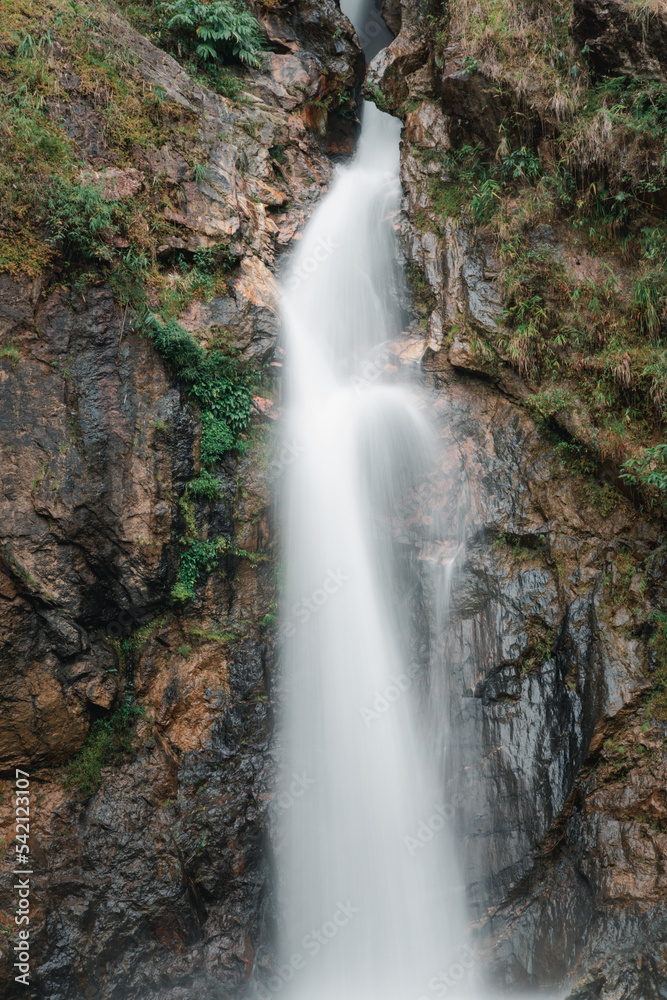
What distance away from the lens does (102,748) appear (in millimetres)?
6195

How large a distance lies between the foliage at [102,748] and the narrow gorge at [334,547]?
0.03 m

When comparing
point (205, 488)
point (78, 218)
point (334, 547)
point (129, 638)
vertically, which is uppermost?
point (78, 218)

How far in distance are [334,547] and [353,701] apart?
1.98 meters

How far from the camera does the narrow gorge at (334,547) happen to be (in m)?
5.75

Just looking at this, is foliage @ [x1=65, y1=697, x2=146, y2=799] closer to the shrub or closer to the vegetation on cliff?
the shrub

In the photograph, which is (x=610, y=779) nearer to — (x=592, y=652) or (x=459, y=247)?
(x=592, y=652)

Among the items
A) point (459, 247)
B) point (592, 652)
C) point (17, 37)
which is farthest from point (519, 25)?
point (592, 652)

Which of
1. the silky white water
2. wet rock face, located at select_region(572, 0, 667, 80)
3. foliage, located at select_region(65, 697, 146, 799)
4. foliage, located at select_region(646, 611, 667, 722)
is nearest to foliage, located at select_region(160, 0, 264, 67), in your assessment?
the silky white water

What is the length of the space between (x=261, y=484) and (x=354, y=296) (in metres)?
4.12

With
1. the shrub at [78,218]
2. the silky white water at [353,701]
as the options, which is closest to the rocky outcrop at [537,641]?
the silky white water at [353,701]

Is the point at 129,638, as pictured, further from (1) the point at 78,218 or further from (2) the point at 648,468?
(2) the point at 648,468

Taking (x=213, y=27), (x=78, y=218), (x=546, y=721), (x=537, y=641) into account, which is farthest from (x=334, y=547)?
(x=213, y=27)

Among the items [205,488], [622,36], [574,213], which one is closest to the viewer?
[205,488]

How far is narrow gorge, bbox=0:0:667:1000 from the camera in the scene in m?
5.75
